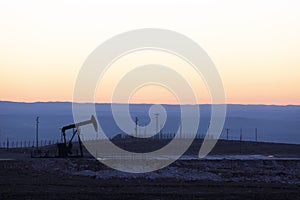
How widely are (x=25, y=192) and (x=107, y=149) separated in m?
44.3

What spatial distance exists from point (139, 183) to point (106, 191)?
7.58 meters

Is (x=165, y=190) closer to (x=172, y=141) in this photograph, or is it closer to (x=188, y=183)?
(x=188, y=183)

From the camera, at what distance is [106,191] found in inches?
1500

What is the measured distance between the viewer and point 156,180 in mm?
48469

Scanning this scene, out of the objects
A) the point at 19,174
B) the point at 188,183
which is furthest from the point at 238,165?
the point at 19,174

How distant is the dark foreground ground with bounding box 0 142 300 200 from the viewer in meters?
36.6

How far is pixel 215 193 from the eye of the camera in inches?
1496

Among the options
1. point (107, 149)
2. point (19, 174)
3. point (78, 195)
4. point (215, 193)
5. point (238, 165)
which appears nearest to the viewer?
point (78, 195)

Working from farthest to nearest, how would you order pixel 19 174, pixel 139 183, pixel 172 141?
pixel 172 141 < pixel 19 174 < pixel 139 183

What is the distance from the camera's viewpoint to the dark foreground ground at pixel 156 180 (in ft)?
120

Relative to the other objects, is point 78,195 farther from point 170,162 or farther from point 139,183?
point 170,162

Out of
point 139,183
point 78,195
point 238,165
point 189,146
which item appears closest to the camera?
point 78,195

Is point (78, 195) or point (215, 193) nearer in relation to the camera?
point (78, 195)

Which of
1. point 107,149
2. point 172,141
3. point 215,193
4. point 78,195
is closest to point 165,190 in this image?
point 215,193
